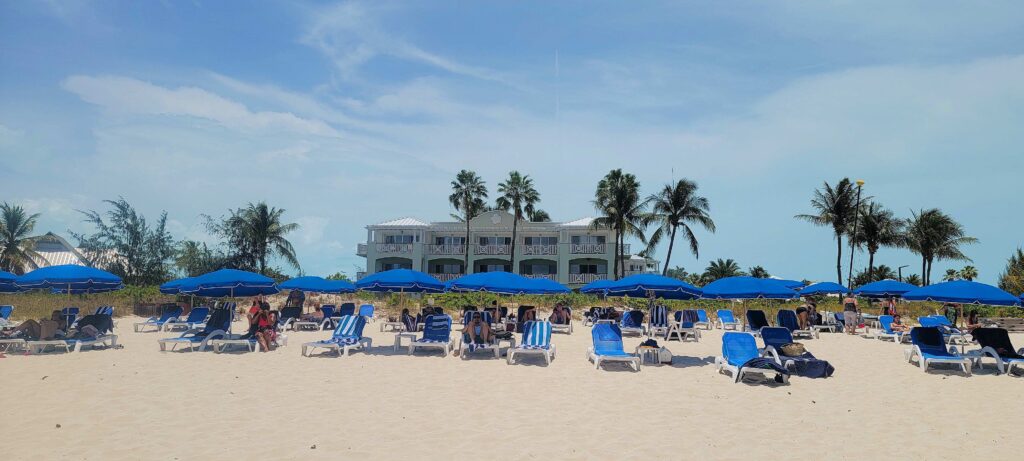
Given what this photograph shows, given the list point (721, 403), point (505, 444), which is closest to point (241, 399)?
point (505, 444)

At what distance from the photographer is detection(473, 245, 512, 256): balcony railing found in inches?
1865

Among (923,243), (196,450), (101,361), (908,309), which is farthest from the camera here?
(923,243)

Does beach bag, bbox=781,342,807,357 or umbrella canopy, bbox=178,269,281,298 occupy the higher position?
umbrella canopy, bbox=178,269,281,298

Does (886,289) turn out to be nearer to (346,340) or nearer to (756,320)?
(756,320)

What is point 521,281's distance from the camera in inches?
550

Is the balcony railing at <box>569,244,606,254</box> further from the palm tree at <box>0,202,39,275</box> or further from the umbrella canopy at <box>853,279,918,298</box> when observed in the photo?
the palm tree at <box>0,202,39,275</box>

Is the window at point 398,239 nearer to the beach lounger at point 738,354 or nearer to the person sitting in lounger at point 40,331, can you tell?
the person sitting in lounger at point 40,331

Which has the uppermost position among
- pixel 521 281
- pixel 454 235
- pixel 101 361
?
pixel 454 235

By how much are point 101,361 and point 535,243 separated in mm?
38180

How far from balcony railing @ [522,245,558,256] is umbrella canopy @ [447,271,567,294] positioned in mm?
32515

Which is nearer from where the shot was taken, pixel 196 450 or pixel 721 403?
pixel 196 450

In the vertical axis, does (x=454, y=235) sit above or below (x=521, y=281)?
above

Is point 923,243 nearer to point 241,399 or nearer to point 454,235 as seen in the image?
point 454,235

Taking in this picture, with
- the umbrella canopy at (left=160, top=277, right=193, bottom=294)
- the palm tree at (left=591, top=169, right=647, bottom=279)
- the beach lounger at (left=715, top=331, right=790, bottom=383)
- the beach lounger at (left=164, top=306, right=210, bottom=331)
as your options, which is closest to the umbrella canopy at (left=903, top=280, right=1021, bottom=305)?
the beach lounger at (left=715, top=331, right=790, bottom=383)
